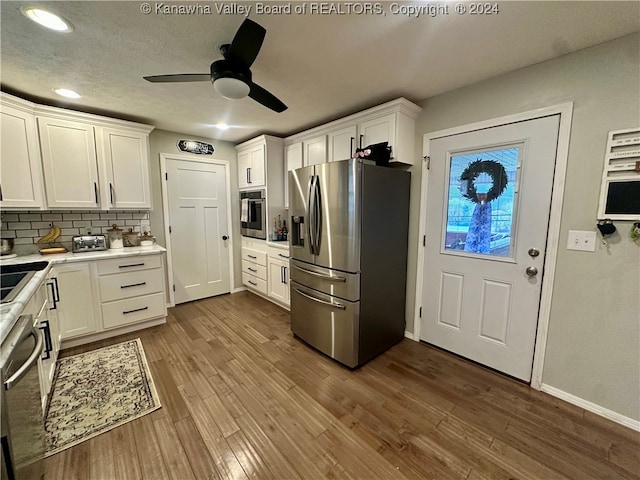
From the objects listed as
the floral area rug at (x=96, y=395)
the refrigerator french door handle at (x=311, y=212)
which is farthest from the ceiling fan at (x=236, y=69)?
the floral area rug at (x=96, y=395)

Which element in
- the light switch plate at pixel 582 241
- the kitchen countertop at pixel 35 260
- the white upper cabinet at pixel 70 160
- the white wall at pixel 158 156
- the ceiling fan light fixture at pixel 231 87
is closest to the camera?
the kitchen countertop at pixel 35 260

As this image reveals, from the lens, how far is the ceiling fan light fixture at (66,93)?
7.52ft

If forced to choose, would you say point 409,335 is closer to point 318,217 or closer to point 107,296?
point 318,217

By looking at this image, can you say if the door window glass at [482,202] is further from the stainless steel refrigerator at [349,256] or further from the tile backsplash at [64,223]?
the tile backsplash at [64,223]

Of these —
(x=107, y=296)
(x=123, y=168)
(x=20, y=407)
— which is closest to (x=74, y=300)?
(x=107, y=296)

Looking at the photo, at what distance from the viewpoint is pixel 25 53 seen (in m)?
1.73

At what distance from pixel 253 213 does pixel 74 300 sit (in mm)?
2183

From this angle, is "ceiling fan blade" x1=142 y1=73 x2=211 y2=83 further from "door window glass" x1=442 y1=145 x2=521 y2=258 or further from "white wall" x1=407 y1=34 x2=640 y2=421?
"white wall" x1=407 y1=34 x2=640 y2=421

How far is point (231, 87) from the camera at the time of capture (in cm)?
156

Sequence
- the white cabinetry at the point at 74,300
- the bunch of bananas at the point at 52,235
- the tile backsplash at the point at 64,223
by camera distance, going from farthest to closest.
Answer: the bunch of bananas at the point at 52,235 → the tile backsplash at the point at 64,223 → the white cabinetry at the point at 74,300

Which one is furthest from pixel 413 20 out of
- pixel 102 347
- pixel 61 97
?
pixel 102 347

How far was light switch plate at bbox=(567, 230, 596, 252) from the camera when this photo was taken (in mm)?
1734

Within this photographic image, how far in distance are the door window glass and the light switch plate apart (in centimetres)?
34

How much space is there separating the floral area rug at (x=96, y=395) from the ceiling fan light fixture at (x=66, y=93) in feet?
7.91
